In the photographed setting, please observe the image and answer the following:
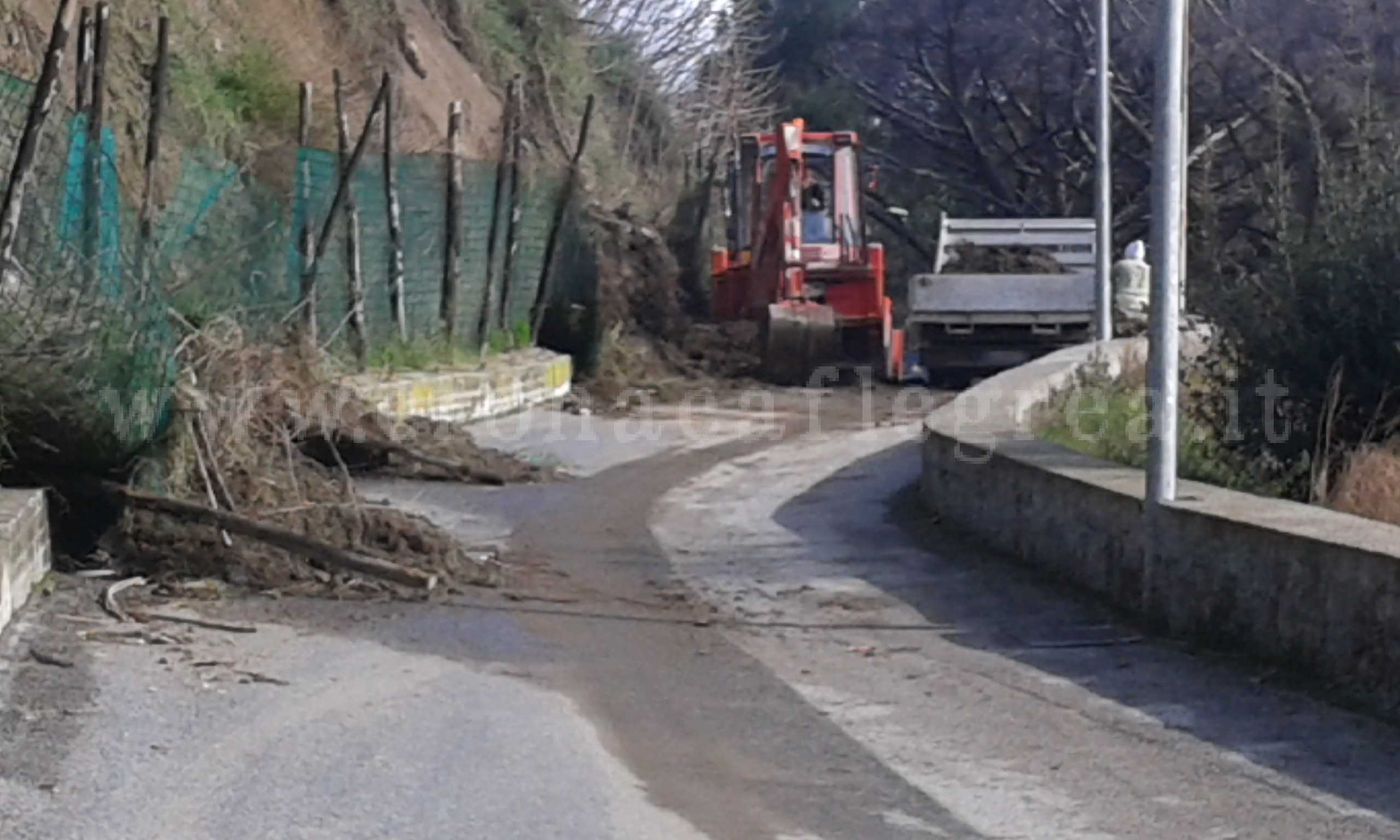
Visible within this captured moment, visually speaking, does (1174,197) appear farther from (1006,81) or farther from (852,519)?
(1006,81)

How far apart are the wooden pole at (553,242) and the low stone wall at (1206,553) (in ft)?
33.0

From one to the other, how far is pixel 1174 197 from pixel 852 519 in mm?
4383

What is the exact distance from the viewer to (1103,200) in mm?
23250

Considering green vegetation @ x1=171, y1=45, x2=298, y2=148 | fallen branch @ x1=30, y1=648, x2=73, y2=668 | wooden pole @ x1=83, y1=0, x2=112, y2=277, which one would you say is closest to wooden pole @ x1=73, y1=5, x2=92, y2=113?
wooden pole @ x1=83, y1=0, x2=112, y2=277

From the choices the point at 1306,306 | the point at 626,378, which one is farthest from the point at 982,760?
the point at 626,378

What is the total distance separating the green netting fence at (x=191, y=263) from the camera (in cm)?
971

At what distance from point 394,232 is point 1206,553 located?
10.5 meters

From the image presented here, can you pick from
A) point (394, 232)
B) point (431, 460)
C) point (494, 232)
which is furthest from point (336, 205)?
point (494, 232)

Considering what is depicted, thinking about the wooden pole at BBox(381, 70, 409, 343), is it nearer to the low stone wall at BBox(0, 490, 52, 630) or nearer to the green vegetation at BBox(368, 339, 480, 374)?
the green vegetation at BBox(368, 339, 480, 374)

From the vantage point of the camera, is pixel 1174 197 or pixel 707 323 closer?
pixel 1174 197

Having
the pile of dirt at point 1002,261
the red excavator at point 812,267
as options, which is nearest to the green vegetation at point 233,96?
the red excavator at point 812,267

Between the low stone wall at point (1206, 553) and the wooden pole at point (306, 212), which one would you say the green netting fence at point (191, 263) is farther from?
the low stone wall at point (1206, 553)

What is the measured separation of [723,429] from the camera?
64.8 ft

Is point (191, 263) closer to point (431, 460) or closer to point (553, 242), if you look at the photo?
point (431, 460)
